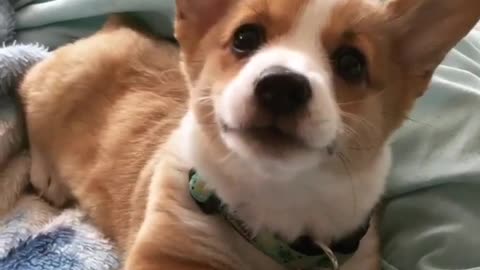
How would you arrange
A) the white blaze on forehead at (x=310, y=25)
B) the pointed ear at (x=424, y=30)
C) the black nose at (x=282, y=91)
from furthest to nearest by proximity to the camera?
the pointed ear at (x=424, y=30), the white blaze on forehead at (x=310, y=25), the black nose at (x=282, y=91)

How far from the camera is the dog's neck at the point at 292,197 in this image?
143 cm

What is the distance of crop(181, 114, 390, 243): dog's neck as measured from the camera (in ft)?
4.70

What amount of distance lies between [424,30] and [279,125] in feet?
1.40

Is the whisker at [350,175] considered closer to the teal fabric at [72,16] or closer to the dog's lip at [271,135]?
the dog's lip at [271,135]

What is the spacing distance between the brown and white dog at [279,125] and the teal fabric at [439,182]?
11cm

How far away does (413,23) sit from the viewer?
4.95 ft

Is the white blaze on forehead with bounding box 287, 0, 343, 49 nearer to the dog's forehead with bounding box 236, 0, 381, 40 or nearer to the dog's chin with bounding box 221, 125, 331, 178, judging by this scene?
the dog's forehead with bounding box 236, 0, 381, 40

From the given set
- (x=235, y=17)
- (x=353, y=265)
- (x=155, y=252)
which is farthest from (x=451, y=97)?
(x=155, y=252)

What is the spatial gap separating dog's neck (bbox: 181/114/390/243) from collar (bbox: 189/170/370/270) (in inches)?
0.6

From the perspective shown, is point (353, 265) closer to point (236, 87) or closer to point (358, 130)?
point (358, 130)

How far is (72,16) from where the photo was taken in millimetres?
2156

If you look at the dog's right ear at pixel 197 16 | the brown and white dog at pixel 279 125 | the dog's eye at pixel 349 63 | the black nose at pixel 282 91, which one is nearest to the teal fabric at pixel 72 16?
the brown and white dog at pixel 279 125

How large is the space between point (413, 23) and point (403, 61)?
72 mm

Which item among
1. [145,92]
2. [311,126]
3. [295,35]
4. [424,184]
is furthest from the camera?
[145,92]
